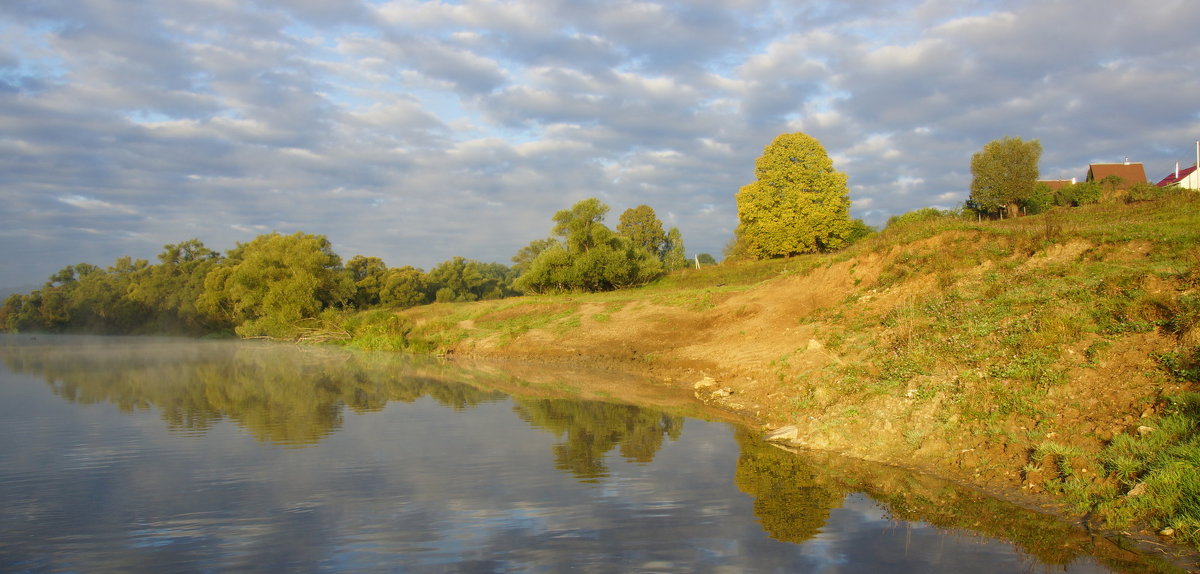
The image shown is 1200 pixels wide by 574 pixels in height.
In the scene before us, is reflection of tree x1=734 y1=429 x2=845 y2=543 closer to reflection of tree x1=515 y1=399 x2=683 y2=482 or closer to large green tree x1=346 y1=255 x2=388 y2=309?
reflection of tree x1=515 y1=399 x2=683 y2=482

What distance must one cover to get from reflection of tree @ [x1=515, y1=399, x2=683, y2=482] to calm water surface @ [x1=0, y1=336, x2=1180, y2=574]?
7 cm

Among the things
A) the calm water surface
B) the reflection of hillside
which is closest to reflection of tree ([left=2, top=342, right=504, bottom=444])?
the calm water surface

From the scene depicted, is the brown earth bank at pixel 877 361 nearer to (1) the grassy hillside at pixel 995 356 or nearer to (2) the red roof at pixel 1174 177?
(1) the grassy hillside at pixel 995 356

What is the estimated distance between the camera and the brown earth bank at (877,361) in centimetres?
867

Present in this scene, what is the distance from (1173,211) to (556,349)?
69.0ft

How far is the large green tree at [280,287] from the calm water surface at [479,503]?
3312cm

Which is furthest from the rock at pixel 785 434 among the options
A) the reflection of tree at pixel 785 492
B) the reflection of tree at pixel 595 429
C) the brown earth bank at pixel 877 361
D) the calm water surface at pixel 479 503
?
the reflection of tree at pixel 595 429

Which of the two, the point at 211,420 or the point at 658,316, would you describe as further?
the point at 658,316

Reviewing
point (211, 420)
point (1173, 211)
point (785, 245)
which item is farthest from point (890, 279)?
point (785, 245)

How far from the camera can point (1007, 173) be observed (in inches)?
1714

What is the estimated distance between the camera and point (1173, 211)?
1909 centimetres

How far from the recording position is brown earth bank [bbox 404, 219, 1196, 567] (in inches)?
341

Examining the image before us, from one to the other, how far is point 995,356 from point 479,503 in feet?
28.0

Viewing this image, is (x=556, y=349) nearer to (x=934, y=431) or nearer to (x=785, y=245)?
(x=934, y=431)
